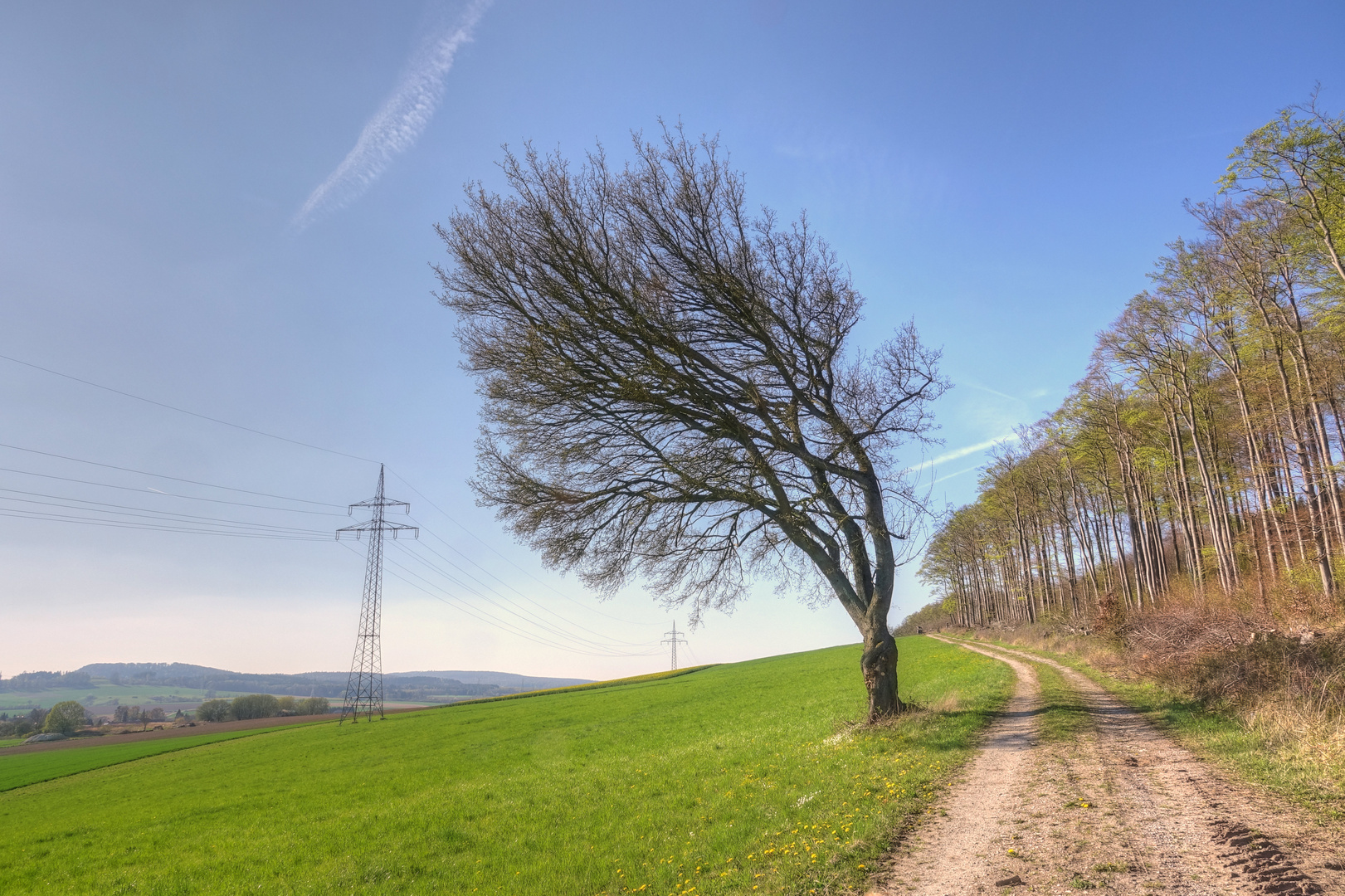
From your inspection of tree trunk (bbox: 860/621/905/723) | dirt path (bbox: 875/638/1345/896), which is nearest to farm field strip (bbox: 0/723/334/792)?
tree trunk (bbox: 860/621/905/723)

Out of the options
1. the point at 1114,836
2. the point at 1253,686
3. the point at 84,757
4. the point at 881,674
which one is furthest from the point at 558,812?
the point at 84,757

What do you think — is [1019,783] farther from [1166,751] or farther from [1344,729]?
[1344,729]

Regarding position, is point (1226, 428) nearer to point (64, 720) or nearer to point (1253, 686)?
point (1253, 686)

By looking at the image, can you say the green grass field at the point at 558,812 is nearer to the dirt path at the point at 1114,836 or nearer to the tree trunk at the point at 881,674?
the tree trunk at the point at 881,674

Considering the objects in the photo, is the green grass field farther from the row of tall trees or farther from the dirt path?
the row of tall trees

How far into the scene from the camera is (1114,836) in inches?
267

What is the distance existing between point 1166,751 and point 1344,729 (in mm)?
2361

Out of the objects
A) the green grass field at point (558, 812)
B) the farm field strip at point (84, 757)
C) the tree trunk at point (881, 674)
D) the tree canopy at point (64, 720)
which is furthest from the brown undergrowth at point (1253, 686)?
the tree canopy at point (64, 720)

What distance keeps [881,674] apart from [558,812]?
302 inches

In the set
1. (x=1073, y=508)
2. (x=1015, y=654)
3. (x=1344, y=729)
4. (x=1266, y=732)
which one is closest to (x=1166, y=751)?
(x=1266, y=732)

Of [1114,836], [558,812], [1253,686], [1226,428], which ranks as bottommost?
[558,812]

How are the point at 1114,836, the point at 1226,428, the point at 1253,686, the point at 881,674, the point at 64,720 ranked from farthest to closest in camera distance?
the point at 64,720
the point at 1226,428
the point at 881,674
the point at 1253,686
the point at 1114,836

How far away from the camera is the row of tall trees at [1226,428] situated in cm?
1850

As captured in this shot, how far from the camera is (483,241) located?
44.2 ft
